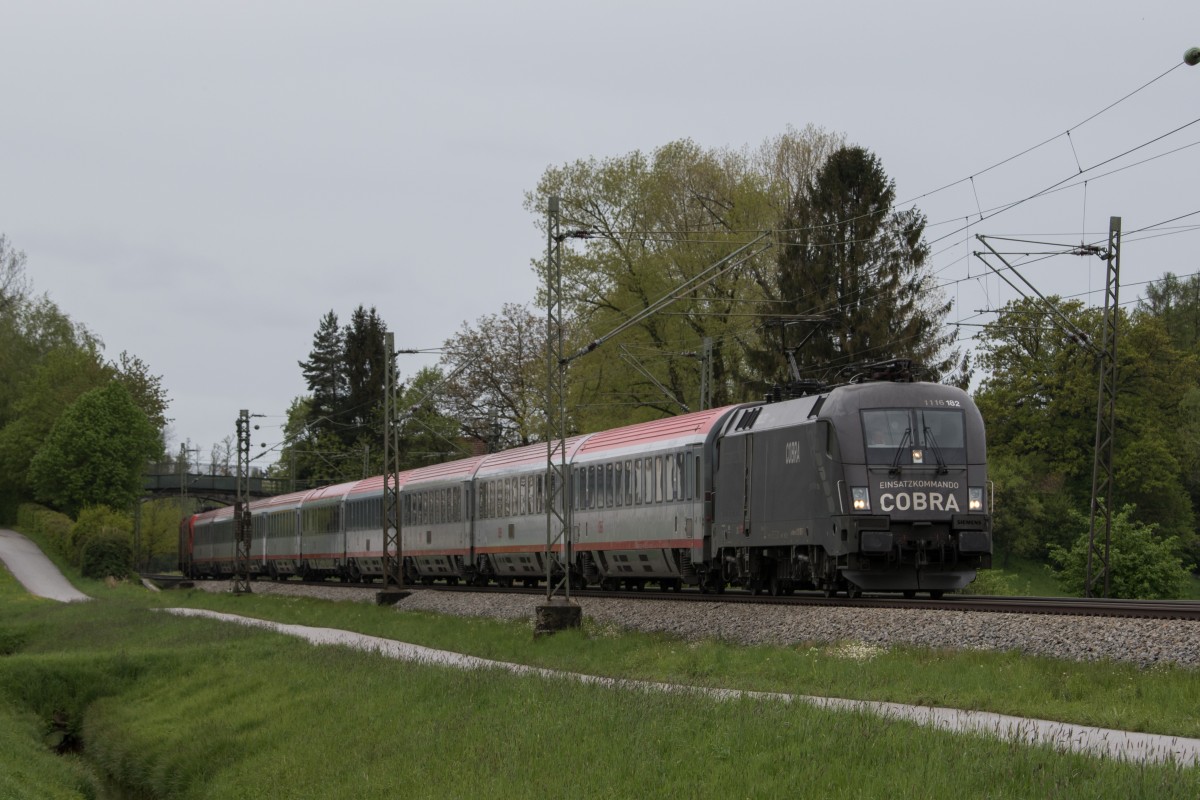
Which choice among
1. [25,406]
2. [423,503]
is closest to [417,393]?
[25,406]

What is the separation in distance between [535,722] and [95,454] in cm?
7139

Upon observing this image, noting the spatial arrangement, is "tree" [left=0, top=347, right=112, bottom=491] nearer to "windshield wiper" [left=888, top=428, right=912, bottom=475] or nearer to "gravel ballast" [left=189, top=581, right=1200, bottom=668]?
"gravel ballast" [left=189, top=581, right=1200, bottom=668]

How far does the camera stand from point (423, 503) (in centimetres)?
5028

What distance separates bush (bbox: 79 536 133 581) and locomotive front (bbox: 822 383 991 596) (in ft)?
178

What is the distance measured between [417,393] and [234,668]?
7449 cm

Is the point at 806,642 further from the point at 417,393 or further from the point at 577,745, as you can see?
the point at 417,393

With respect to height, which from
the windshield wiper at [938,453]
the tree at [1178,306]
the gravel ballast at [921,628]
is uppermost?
the tree at [1178,306]

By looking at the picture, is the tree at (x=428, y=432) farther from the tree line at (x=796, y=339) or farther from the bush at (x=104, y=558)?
the bush at (x=104, y=558)

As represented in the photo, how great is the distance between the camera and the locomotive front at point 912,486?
2425 cm

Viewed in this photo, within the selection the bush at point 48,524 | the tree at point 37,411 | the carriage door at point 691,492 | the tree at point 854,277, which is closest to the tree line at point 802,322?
the tree at point 854,277

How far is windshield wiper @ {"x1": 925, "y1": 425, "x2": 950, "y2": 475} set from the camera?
24.8 metres

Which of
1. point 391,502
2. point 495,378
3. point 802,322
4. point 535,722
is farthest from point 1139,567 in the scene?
point 495,378

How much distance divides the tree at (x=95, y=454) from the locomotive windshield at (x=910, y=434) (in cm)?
6481

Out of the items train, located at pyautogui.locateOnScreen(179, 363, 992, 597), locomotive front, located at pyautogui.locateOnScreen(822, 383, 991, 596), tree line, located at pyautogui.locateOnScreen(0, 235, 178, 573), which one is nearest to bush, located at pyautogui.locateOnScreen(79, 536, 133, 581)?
tree line, located at pyautogui.locateOnScreen(0, 235, 178, 573)
